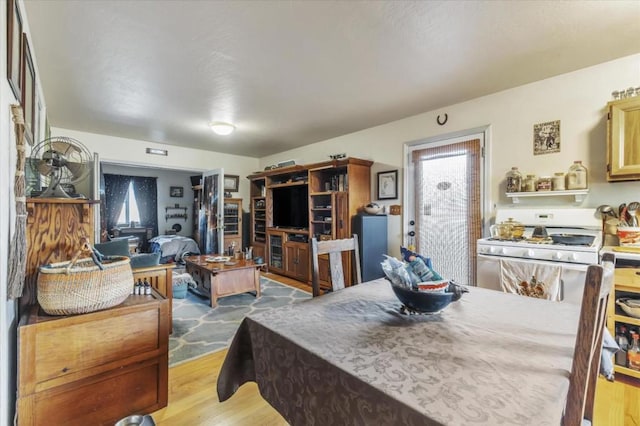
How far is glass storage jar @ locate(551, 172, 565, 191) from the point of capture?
259 centimetres

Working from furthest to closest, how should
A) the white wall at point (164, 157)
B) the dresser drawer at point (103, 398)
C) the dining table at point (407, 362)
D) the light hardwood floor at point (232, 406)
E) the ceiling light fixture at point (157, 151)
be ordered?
the ceiling light fixture at point (157, 151) < the white wall at point (164, 157) < the light hardwood floor at point (232, 406) < the dresser drawer at point (103, 398) < the dining table at point (407, 362)

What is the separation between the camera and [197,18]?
1.87 metres

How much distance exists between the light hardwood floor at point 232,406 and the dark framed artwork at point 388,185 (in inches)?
103

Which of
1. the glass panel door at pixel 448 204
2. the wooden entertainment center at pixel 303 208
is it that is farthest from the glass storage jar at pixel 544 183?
the wooden entertainment center at pixel 303 208

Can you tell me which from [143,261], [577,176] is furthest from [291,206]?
[577,176]

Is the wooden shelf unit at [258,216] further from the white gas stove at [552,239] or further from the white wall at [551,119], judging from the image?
the white gas stove at [552,239]

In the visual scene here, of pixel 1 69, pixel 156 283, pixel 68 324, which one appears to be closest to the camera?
pixel 1 69

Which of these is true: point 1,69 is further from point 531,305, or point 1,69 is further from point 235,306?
point 235,306

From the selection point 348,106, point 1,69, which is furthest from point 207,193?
point 1,69

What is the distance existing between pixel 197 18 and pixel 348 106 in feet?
6.30

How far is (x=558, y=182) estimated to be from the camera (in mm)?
2602

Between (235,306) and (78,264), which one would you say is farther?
(235,306)

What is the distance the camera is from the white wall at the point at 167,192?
25.8ft

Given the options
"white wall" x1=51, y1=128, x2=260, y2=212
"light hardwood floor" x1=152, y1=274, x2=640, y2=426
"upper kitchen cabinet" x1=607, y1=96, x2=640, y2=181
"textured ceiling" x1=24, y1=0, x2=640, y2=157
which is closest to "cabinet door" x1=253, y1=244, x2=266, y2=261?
"white wall" x1=51, y1=128, x2=260, y2=212
